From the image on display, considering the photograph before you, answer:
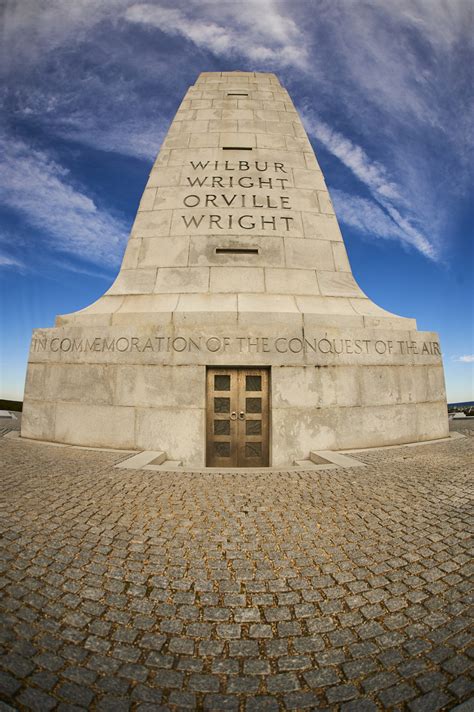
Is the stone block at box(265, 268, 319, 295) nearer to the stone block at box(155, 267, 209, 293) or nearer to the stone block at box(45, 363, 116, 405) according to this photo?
the stone block at box(155, 267, 209, 293)

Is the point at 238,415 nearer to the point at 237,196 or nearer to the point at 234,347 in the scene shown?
the point at 234,347

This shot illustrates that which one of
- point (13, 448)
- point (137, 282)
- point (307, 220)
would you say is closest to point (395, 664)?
point (13, 448)

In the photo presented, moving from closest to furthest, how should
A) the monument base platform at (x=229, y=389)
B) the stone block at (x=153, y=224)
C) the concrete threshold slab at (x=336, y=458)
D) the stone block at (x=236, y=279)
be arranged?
the concrete threshold slab at (x=336, y=458) → the monument base platform at (x=229, y=389) → the stone block at (x=236, y=279) → the stone block at (x=153, y=224)

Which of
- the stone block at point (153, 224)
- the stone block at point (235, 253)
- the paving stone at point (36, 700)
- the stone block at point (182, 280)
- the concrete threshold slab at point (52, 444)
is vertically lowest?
the paving stone at point (36, 700)

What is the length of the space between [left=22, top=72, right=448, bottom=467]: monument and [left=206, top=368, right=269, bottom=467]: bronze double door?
0.11 ft

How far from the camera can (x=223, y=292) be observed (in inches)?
370

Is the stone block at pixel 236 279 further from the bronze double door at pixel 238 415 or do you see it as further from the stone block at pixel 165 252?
the bronze double door at pixel 238 415

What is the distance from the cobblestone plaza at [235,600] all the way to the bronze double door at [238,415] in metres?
3.19

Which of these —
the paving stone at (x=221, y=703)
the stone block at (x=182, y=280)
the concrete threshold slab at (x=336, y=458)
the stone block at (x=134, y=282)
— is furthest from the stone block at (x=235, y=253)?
the paving stone at (x=221, y=703)

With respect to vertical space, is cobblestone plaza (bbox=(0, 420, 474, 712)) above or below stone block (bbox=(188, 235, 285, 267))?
below

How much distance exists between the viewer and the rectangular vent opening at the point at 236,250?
9977mm

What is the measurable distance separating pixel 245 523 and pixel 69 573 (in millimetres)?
1829

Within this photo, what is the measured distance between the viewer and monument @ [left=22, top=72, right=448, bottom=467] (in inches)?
312

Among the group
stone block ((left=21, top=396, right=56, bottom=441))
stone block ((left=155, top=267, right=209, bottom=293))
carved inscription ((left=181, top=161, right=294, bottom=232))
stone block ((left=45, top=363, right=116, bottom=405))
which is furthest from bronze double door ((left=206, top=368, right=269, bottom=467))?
carved inscription ((left=181, top=161, right=294, bottom=232))
